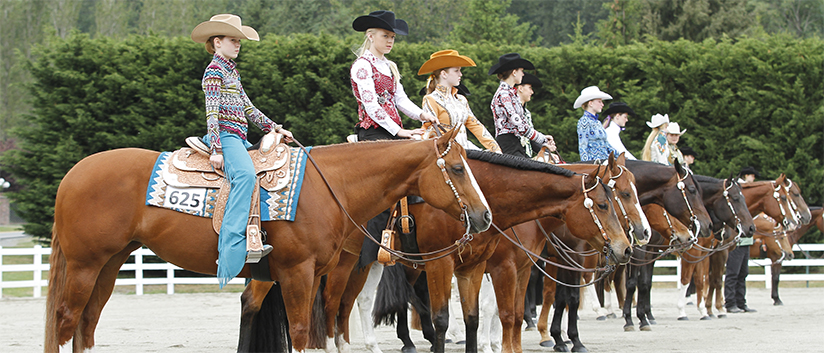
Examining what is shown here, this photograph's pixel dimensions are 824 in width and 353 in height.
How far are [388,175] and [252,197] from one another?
956 mm

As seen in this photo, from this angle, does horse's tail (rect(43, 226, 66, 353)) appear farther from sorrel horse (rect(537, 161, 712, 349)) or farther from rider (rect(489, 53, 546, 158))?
sorrel horse (rect(537, 161, 712, 349))

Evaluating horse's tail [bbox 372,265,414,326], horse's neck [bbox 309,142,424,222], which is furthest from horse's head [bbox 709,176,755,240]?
horse's neck [bbox 309,142,424,222]

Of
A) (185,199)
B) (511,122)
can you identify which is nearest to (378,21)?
(511,122)

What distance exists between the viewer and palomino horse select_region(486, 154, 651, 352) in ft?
20.7

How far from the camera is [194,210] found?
5.11 m

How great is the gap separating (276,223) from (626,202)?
10.3 feet

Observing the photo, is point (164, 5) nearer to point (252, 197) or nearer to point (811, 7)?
point (811, 7)

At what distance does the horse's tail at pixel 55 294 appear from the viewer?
201 inches

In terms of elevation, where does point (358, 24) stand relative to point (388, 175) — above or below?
above

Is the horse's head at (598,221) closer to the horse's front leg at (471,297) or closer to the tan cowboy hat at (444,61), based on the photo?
the horse's front leg at (471,297)

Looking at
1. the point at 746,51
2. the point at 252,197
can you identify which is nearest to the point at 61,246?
the point at 252,197

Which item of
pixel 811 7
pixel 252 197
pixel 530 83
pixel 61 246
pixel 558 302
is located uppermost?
pixel 811 7

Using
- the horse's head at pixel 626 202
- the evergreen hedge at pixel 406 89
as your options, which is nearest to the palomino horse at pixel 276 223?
the horse's head at pixel 626 202

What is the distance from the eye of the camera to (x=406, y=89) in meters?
16.2
